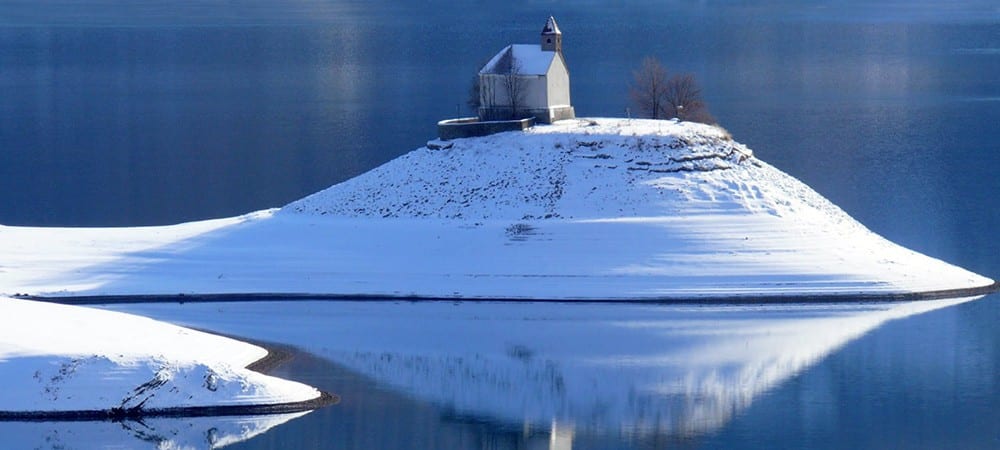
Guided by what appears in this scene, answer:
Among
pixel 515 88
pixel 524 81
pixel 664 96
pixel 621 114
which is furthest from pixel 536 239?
pixel 621 114

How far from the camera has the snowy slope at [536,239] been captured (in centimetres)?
5825

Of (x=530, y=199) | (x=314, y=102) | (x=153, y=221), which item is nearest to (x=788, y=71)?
(x=314, y=102)

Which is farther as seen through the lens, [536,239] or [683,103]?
[683,103]

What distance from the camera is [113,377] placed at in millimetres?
41719

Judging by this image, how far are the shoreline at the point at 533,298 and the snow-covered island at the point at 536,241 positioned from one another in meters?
0.07

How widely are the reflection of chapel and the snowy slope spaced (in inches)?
46.7

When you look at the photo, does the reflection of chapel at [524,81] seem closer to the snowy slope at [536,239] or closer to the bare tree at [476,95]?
the bare tree at [476,95]

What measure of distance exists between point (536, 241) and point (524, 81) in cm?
875

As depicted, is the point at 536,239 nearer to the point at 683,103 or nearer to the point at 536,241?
the point at 536,241

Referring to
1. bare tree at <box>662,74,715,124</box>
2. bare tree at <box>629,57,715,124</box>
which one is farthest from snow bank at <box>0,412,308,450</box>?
bare tree at <box>629,57,715,124</box>

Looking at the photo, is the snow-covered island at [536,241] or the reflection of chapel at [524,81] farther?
the reflection of chapel at [524,81]

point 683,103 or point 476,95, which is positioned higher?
point 476,95

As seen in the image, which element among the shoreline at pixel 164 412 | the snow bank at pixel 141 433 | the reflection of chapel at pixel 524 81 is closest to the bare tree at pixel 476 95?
the reflection of chapel at pixel 524 81

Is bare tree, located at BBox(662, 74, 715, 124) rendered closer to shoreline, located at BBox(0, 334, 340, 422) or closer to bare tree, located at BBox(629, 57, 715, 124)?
bare tree, located at BBox(629, 57, 715, 124)
